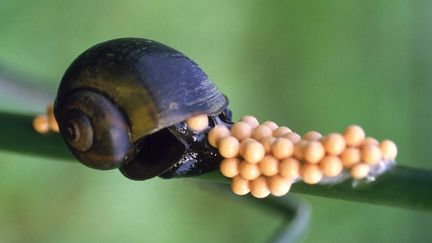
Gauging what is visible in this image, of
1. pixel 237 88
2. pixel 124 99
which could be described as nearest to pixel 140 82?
pixel 124 99

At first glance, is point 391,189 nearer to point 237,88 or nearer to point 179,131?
point 179,131

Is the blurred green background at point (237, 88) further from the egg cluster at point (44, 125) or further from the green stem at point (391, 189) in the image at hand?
the green stem at point (391, 189)

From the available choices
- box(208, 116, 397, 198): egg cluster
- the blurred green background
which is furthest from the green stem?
the blurred green background

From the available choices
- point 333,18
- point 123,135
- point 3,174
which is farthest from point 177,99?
point 333,18

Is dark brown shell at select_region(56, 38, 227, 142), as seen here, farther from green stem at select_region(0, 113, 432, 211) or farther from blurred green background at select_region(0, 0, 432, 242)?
blurred green background at select_region(0, 0, 432, 242)

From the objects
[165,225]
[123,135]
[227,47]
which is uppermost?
[123,135]

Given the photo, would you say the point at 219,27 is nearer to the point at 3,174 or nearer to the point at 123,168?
the point at 3,174
